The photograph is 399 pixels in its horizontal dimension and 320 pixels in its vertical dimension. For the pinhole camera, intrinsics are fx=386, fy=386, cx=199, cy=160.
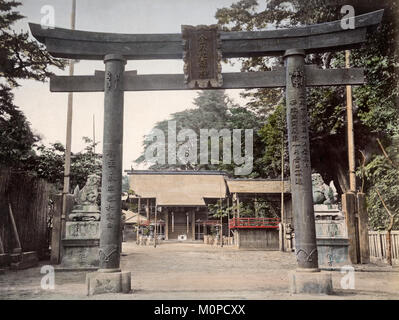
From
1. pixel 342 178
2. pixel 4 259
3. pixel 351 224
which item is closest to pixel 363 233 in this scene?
pixel 351 224

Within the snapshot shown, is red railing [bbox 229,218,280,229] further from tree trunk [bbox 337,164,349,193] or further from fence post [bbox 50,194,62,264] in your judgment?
fence post [bbox 50,194,62,264]

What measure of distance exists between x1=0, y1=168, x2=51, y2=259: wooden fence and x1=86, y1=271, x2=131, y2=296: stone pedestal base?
17.9 feet

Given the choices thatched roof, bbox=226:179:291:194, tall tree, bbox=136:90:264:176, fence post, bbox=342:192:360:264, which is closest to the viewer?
fence post, bbox=342:192:360:264

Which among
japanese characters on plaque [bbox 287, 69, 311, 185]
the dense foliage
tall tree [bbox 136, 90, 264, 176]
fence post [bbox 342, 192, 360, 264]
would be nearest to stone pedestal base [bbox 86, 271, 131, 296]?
japanese characters on plaque [bbox 287, 69, 311, 185]

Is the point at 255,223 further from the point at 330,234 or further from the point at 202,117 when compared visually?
the point at 202,117

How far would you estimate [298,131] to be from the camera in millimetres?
6871

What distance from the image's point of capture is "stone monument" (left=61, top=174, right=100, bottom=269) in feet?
35.1

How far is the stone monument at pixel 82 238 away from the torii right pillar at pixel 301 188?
6054 mm

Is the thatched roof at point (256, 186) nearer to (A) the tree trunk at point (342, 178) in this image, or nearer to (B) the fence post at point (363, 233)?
(A) the tree trunk at point (342, 178)

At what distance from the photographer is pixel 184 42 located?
281 inches

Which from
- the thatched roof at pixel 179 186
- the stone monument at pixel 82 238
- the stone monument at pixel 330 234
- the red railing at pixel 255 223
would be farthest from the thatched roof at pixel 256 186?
the stone monument at pixel 82 238

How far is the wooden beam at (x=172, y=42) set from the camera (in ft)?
23.4
